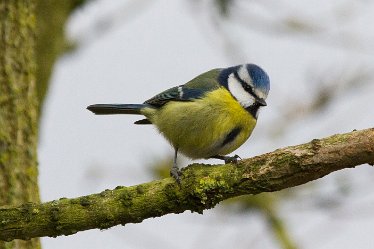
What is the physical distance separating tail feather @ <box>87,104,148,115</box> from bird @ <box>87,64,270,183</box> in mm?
85

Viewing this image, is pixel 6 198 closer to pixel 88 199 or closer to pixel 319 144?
pixel 88 199

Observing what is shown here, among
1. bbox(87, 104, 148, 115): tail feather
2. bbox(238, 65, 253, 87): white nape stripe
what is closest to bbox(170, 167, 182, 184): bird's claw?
bbox(238, 65, 253, 87): white nape stripe

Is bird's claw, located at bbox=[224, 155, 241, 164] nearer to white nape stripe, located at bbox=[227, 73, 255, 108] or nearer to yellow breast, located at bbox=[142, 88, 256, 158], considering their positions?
yellow breast, located at bbox=[142, 88, 256, 158]

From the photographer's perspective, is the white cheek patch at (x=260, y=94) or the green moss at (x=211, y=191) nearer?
the green moss at (x=211, y=191)

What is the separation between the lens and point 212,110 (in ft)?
11.4

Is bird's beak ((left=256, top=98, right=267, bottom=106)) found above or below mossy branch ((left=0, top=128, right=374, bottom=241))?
above

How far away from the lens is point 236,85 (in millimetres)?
3662

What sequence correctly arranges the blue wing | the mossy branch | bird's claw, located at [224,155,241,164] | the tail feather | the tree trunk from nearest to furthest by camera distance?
the mossy branch, bird's claw, located at [224,155,241,164], the tree trunk, the blue wing, the tail feather

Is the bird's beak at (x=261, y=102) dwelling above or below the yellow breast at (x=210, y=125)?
above

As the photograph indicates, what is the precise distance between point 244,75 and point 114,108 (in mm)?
801

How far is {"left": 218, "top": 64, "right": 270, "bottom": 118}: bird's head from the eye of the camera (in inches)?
140

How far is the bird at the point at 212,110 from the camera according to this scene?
344 centimetres

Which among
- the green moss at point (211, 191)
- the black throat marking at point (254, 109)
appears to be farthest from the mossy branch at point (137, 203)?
the black throat marking at point (254, 109)

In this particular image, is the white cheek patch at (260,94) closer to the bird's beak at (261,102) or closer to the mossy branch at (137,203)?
the bird's beak at (261,102)
